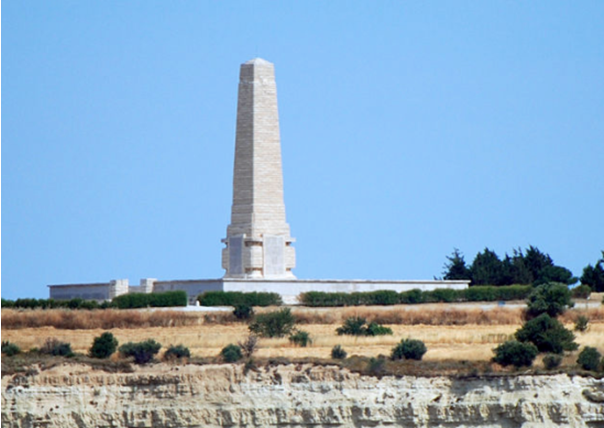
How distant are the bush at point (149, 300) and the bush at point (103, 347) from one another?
41.1 ft

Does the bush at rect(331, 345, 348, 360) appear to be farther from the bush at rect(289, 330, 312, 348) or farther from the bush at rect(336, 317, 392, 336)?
the bush at rect(336, 317, 392, 336)

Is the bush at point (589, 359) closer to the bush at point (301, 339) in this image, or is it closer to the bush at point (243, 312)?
the bush at point (301, 339)

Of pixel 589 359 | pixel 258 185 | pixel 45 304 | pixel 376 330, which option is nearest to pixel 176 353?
pixel 376 330

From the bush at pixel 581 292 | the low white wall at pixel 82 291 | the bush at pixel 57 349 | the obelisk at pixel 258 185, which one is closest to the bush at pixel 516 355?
the bush at pixel 57 349

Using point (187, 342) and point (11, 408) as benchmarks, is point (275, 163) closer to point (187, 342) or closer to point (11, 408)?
point (187, 342)

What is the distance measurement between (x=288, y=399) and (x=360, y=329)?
364 inches

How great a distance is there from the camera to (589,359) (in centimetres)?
3716

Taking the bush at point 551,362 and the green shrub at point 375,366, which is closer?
the green shrub at point 375,366

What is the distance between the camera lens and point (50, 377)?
34.9 metres

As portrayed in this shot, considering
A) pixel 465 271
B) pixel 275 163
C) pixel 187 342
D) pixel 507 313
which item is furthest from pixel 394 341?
pixel 465 271

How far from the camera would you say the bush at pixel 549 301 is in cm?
5031

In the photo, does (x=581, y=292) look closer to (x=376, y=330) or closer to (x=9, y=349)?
(x=376, y=330)

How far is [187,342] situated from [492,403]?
9298mm

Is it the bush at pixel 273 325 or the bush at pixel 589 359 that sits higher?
the bush at pixel 273 325
